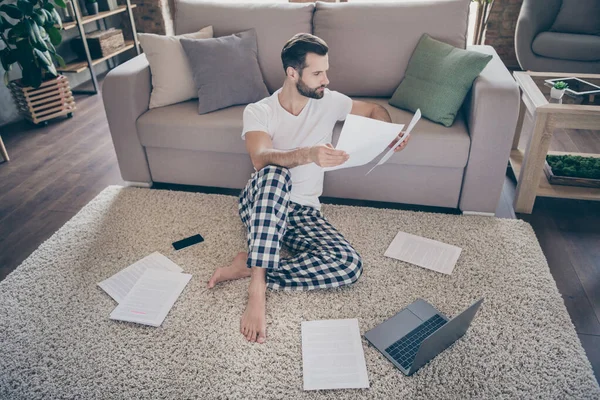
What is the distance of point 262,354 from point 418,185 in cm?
114

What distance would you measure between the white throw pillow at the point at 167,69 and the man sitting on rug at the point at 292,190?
2.33ft

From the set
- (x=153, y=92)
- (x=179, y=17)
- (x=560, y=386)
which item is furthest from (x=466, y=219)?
(x=179, y=17)

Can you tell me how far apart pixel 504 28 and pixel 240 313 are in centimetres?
381

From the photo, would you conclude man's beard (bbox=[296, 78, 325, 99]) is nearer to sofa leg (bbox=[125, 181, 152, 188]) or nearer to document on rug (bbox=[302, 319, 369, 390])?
document on rug (bbox=[302, 319, 369, 390])

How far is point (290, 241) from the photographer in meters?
1.97

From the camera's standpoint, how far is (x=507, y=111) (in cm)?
201

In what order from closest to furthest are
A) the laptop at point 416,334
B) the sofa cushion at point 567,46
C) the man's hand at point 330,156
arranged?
1. the laptop at point 416,334
2. the man's hand at point 330,156
3. the sofa cushion at point 567,46

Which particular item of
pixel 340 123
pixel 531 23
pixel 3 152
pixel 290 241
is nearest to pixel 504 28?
pixel 531 23

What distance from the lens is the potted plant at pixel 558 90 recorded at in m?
2.11

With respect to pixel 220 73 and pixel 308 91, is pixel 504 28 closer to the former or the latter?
pixel 220 73

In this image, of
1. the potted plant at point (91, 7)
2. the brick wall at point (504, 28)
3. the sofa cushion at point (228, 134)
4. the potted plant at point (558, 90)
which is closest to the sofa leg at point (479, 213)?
the sofa cushion at point (228, 134)

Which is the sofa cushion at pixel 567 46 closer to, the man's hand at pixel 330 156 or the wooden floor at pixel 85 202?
the wooden floor at pixel 85 202

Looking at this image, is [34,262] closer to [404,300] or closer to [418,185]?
[404,300]

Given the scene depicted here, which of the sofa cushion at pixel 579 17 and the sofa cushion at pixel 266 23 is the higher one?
the sofa cushion at pixel 266 23
